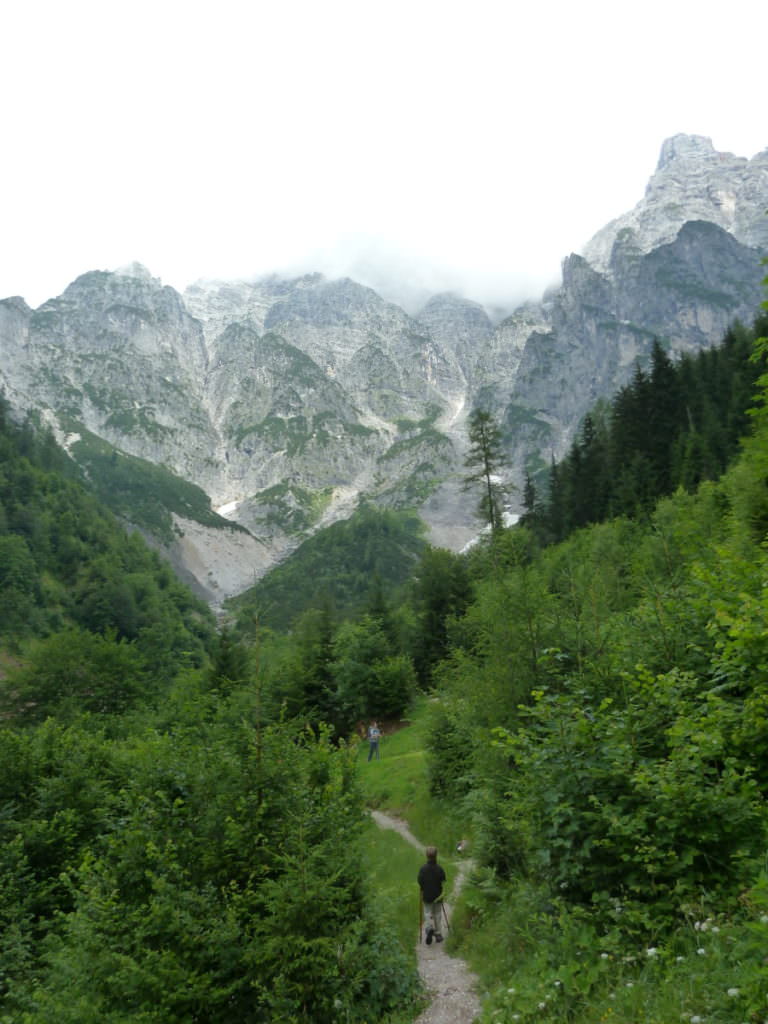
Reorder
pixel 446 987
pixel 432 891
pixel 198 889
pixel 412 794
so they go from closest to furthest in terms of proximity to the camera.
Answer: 1. pixel 198 889
2. pixel 446 987
3. pixel 432 891
4. pixel 412 794

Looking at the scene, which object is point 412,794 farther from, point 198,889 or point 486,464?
point 486,464

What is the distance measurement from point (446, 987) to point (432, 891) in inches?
84.5

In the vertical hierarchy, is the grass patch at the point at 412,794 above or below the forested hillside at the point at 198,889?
below

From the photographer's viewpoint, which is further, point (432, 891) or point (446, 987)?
point (432, 891)

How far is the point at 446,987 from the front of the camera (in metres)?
10.3

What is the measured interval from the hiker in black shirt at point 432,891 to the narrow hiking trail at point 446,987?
0.28 meters

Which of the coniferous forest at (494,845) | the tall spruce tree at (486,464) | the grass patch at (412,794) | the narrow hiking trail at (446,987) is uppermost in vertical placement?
the tall spruce tree at (486,464)

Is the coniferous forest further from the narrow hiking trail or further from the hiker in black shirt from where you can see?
the hiker in black shirt

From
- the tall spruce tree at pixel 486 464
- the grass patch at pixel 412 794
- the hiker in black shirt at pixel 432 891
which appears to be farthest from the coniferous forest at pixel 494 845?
the tall spruce tree at pixel 486 464

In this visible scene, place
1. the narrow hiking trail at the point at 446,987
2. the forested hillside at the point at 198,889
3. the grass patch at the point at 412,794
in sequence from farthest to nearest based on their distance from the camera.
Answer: the grass patch at the point at 412,794, the narrow hiking trail at the point at 446,987, the forested hillside at the point at 198,889

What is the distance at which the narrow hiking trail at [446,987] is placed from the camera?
30.2ft

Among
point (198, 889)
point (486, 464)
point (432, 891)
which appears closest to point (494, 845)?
point (432, 891)

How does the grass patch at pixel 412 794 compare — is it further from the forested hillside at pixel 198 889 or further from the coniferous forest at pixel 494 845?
the forested hillside at pixel 198 889

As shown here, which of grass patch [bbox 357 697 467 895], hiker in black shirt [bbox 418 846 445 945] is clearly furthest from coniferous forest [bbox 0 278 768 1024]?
hiker in black shirt [bbox 418 846 445 945]
